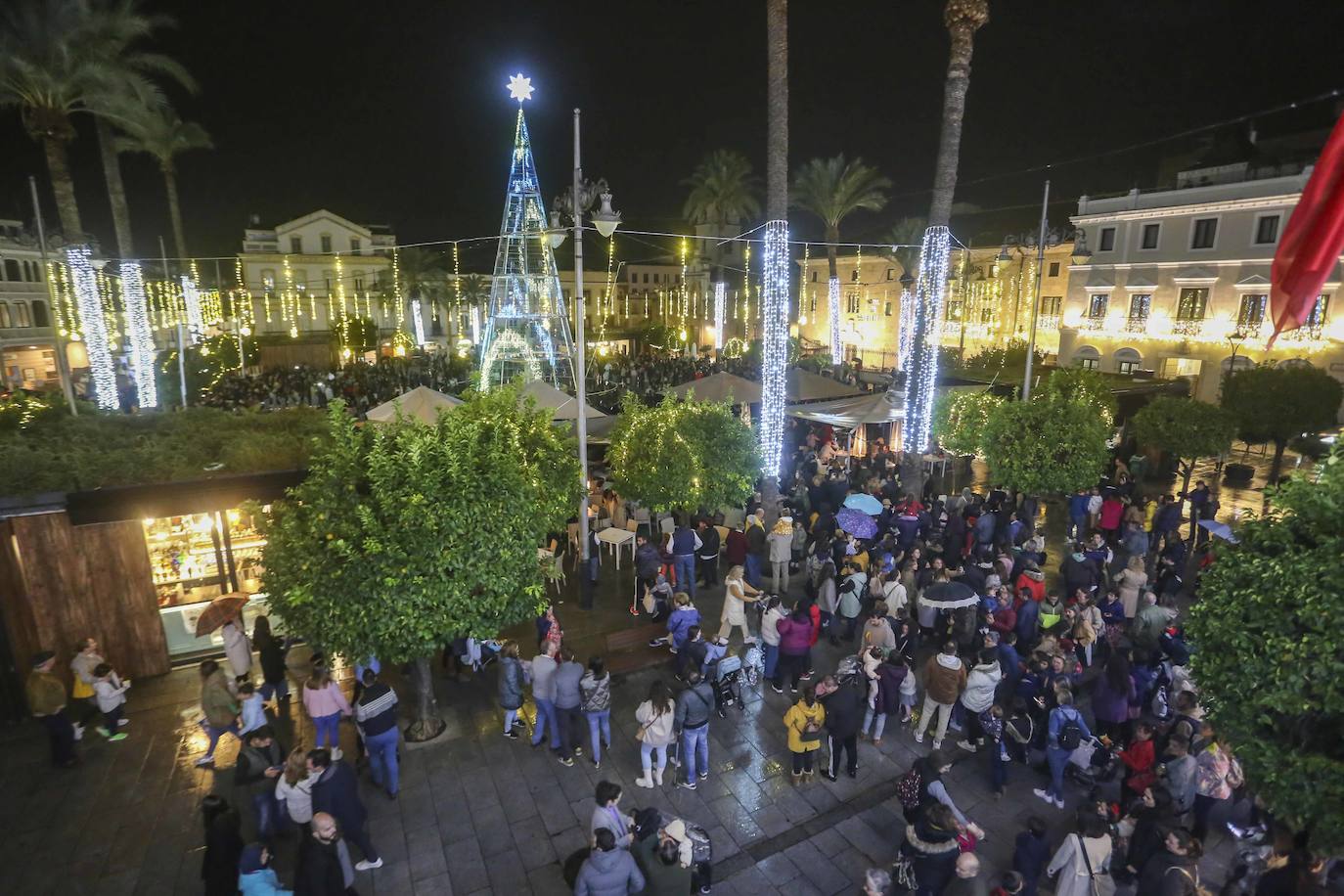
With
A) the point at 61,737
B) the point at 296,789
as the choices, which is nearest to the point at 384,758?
the point at 296,789

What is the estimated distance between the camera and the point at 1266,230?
29188 millimetres

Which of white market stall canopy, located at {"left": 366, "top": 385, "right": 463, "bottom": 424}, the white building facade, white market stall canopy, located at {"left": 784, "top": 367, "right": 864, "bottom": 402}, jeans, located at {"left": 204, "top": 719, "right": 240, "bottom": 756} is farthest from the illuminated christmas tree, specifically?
the white building facade

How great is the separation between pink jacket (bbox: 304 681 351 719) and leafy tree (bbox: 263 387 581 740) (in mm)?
462

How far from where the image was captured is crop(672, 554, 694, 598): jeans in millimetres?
12383

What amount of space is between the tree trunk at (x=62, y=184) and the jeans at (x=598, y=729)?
1821cm

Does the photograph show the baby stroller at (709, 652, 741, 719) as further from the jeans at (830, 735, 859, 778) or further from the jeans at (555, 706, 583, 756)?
the jeans at (555, 706, 583, 756)

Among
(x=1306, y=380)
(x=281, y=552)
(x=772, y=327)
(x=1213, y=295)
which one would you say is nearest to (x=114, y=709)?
(x=281, y=552)

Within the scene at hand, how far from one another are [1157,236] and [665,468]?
33.2 meters

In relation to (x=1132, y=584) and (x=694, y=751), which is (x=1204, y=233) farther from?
(x=694, y=751)

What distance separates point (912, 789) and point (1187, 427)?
48.1ft

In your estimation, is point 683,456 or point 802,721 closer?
point 802,721

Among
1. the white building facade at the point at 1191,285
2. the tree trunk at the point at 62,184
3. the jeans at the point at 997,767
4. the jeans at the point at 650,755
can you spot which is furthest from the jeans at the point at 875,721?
the white building facade at the point at 1191,285

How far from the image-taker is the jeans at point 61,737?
794 cm

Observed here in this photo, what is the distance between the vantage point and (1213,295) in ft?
103
